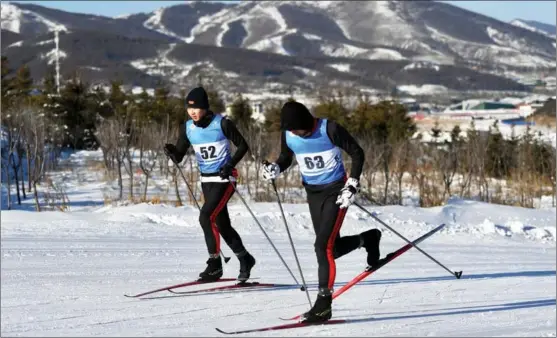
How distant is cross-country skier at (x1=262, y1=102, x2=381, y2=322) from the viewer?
628cm

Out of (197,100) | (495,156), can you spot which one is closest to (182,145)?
(197,100)

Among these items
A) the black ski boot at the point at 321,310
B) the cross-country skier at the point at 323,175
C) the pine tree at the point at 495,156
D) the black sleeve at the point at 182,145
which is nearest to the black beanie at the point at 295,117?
the cross-country skier at the point at 323,175

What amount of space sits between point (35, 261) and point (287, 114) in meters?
4.21

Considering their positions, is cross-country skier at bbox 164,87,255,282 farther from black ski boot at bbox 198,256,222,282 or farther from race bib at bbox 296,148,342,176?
race bib at bbox 296,148,342,176

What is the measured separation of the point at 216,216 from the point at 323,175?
5.65 ft

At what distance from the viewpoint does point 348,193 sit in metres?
6.25

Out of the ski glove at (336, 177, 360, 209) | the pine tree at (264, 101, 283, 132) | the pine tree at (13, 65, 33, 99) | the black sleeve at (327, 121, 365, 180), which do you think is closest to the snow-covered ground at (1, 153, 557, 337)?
the ski glove at (336, 177, 360, 209)

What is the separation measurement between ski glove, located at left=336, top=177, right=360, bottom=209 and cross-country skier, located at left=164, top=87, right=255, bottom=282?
1.62 m

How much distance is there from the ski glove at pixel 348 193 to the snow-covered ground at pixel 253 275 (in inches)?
37.5

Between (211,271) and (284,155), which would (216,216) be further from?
(284,155)

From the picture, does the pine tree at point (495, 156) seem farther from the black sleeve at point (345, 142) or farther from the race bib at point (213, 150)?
the black sleeve at point (345, 142)

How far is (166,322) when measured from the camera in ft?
20.6

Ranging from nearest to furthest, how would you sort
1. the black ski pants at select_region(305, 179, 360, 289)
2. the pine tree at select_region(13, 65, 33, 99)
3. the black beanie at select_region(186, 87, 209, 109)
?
the black ski pants at select_region(305, 179, 360, 289)
the black beanie at select_region(186, 87, 209, 109)
the pine tree at select_region(13, 65, 33, 99)

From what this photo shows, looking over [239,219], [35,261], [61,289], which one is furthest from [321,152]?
[239,219]
